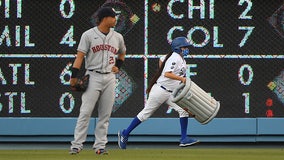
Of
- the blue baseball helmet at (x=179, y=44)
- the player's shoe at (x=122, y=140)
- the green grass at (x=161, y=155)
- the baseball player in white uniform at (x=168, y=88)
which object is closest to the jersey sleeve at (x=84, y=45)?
the green grass at (x=161, y=155)

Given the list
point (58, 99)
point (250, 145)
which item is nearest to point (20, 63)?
point (58, 99)

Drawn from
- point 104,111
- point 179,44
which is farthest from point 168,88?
point 104,111

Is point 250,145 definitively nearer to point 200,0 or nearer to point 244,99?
point 244,99

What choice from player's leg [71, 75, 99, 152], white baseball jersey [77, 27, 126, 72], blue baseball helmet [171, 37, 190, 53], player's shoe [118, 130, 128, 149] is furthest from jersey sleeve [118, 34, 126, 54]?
player's shoe [118, 130, 128, 149]

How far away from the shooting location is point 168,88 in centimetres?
1516

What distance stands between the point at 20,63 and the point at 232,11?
3.28 metres

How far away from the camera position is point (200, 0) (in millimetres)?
16562

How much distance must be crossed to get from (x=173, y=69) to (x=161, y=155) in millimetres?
1371

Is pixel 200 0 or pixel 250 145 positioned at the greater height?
pixel 200 0

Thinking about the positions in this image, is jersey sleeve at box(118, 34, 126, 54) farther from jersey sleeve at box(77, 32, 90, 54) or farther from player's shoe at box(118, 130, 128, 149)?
player's shoe at box(118, 130, 128, 149)

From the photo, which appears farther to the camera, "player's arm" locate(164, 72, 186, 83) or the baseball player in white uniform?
the baseball player in white uniform

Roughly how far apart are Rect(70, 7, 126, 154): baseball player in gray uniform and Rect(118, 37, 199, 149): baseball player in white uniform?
1.45 meters

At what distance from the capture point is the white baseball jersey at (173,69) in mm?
14758

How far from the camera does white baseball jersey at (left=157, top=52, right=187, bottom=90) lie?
1476cm
